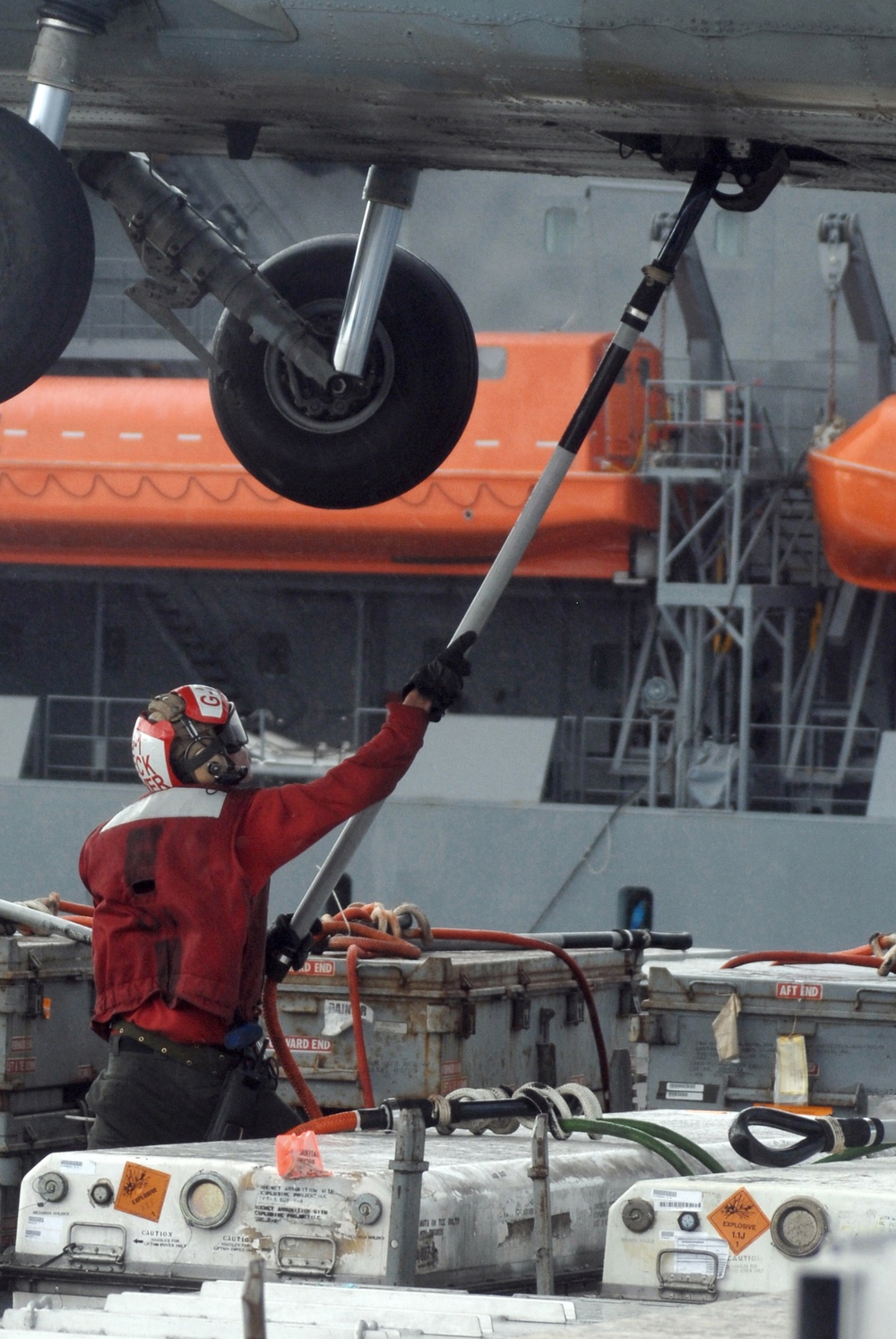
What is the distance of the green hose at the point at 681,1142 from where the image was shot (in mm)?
3943

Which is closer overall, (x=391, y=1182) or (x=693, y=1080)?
(x=391, y=1182)

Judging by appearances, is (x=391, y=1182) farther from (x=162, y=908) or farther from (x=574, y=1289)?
(x=162, y=908)

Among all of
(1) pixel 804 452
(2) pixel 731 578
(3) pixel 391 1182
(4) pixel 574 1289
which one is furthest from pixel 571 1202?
(1) pixel 804 452

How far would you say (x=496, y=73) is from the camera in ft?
14.3

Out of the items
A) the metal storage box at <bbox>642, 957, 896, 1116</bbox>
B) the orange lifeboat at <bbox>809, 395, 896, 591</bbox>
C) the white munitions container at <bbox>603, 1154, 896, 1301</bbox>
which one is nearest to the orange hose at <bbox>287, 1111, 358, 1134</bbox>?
the white munitions container at <bbox>603, 1154, 896, 1301</bbox>

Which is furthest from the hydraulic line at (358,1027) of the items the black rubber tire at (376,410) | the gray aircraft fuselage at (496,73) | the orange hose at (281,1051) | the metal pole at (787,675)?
the metal pole at (787,675)

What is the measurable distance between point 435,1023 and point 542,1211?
214cm

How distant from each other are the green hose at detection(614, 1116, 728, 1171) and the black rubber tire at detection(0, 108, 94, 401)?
82.4 inches

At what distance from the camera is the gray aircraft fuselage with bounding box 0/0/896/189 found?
414 centimetres

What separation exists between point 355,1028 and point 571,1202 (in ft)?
5.27

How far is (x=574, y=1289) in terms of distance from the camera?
3.75 meters

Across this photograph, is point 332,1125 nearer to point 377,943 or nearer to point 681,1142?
point 681,1142

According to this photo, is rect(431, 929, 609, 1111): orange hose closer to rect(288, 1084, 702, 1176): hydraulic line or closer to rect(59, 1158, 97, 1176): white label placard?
rect(288, 1084, 702, 1176): hydraulic line

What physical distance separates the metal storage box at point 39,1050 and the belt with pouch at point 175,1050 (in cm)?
105
